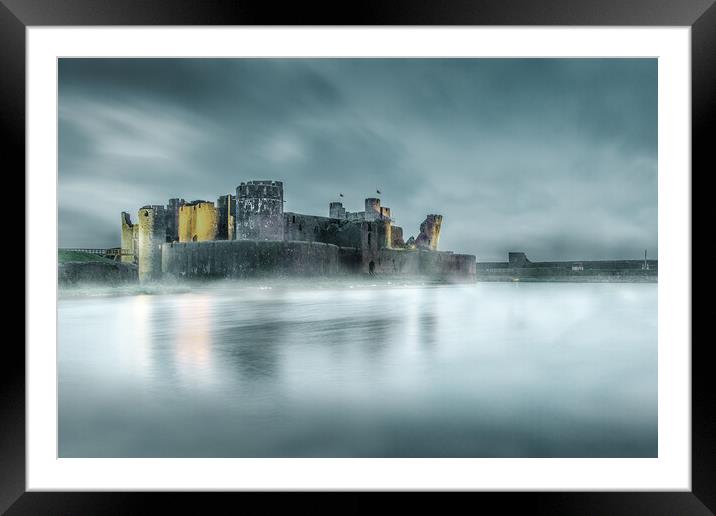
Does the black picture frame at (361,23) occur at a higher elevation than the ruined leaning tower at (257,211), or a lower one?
lower

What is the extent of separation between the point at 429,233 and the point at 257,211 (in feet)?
32.8

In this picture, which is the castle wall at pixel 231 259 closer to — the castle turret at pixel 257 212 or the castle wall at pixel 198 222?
the castle turret at pixel 257 212

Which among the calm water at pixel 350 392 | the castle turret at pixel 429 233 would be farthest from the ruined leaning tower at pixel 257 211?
the castle turret at pixel 429 233

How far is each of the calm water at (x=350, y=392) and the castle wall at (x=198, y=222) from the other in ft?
30.8

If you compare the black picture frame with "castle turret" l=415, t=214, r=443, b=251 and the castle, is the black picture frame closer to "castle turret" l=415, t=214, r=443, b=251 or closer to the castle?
the castle

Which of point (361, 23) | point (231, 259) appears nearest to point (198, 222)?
point (231, 259)

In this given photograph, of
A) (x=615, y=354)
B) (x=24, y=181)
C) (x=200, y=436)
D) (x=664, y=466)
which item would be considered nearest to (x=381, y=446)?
(x=200, y=436)

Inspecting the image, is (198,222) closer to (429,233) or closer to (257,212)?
(257,212)

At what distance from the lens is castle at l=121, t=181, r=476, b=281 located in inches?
444

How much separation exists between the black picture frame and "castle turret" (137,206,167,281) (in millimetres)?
13243

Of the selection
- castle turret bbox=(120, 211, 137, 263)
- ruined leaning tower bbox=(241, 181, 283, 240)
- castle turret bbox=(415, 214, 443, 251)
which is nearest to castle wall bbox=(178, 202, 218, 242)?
ruined leaning tower bbox=(241, 181, 283, 240)

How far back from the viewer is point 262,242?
1141 centimetres

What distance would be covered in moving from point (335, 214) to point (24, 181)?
60.9 ft

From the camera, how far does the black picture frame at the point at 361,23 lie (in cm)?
129
